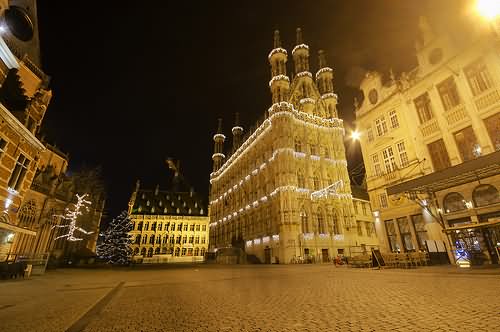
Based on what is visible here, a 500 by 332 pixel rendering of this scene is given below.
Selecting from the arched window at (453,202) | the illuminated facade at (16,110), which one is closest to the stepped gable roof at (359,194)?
the arched window at (453,202)

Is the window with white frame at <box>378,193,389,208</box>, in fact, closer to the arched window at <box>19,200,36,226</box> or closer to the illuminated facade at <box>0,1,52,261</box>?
the illuminated facade at <box>0,1,52,261</box>

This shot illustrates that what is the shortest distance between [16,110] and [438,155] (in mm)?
29390

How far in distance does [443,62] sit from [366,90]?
7023mm

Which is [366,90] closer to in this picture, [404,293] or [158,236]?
[404,293]

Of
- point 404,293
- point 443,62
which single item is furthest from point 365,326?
point 443,62

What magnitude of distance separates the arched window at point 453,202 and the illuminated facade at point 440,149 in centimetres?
5

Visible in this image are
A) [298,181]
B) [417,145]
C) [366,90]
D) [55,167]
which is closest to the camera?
[417,145]

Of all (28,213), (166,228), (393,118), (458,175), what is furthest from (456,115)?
(166,228)

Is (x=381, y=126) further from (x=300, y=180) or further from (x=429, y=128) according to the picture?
(x=300, y=180)

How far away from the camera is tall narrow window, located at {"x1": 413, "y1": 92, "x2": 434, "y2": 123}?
17391 millimetres

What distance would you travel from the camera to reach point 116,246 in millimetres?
34688

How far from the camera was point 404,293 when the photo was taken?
21.8 feet

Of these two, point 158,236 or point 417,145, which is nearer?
point 417,145

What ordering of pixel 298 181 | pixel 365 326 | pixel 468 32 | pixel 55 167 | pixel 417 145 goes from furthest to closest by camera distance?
pixel 298 181
pixel 55 167
pixel 417 145
pixel 468 32
pixel 365 326
